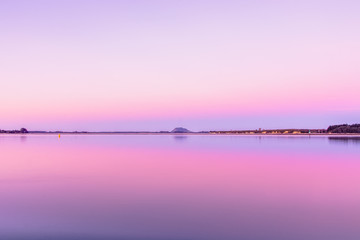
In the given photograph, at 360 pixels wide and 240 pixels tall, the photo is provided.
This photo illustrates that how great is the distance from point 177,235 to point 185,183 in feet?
21.2

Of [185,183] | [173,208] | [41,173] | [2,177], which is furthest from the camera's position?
[41,173]

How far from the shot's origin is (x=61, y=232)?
671cm

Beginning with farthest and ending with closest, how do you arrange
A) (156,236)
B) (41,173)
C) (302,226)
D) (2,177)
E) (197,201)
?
(41,173) → (2,177) → (197,201) → (302,226) → (156,236)

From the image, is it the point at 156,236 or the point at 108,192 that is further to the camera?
the point at 108,192

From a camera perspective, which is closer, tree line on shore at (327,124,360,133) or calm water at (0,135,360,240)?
calm water at (0,135,360,240)

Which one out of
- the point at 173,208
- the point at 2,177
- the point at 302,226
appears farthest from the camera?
the point at 2,177

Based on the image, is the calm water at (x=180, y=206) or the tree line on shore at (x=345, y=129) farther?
the tree line on shore at (x=345, y=129)

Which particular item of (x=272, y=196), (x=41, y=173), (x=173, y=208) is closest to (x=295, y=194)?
(x=272, y=196)

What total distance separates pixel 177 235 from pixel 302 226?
310 centimetres

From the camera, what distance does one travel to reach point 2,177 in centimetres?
1456

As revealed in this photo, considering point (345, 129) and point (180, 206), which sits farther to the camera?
point (345, 129)

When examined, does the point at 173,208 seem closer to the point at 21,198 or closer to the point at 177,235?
the point at 177,235

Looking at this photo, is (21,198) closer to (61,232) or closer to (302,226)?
(61,232)

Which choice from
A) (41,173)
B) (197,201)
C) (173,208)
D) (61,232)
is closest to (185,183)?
(197,201)
